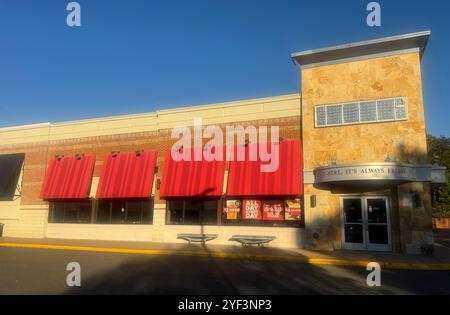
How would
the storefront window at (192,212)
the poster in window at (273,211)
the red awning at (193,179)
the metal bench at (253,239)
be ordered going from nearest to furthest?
the metal bench at (253,239) < the poster in window at (273,211) < the red awning at (193,179) < the storefront window at (192,212)

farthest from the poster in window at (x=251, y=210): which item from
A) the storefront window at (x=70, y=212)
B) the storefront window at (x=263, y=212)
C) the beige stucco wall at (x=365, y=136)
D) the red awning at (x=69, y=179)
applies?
the storefront window at (x=70, y=212)

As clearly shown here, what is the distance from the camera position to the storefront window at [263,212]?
18078 millimetres

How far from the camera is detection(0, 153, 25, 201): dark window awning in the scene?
79.2 feet

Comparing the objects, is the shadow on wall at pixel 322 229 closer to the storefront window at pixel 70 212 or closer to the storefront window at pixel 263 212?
the storefront window at pixel 263 212

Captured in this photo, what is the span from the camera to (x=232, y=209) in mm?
19250

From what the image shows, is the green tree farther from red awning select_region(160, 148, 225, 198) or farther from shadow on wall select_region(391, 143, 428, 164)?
red awning select_region(160, 148, 225, 198)

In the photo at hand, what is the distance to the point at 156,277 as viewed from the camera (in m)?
11.0

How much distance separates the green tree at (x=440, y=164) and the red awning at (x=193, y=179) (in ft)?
112

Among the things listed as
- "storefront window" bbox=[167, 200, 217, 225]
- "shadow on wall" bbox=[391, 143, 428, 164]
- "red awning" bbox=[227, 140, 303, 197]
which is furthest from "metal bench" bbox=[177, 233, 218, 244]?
"shadow on wall" bbox=[391, 143, 428, 164]

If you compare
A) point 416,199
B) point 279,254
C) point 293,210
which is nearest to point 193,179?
point 293,210

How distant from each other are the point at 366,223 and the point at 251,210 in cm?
572

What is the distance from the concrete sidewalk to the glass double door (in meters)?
0.84

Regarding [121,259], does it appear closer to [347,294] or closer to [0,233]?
[347,294]
